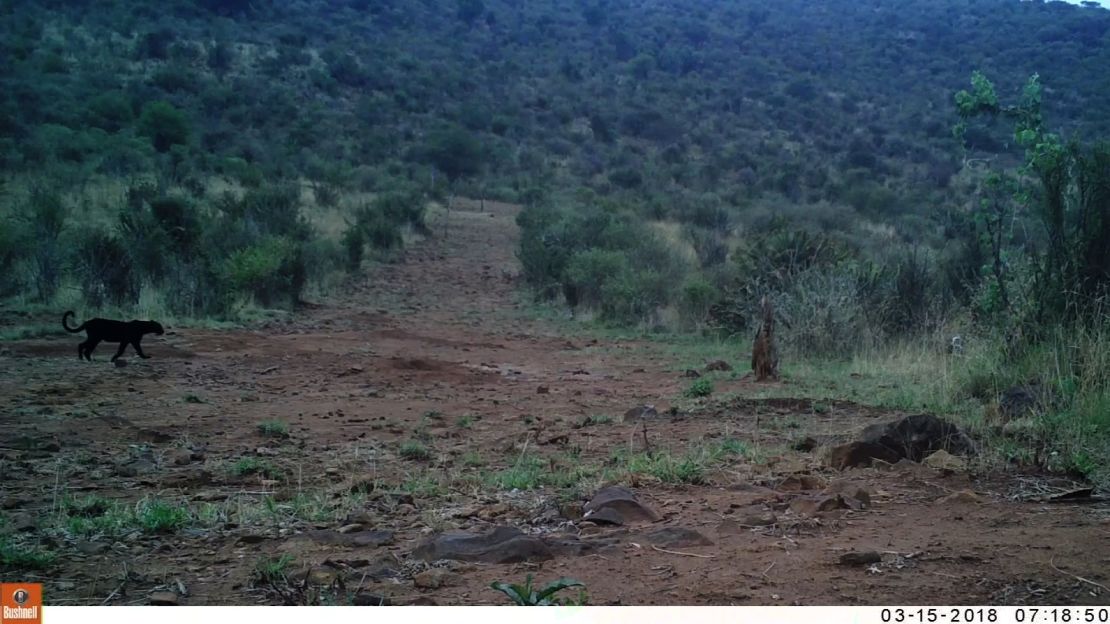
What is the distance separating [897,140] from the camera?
38844 mm

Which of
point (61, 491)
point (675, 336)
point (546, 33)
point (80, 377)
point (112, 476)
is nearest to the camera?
point (61, 491)

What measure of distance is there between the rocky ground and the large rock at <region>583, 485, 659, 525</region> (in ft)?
0.05

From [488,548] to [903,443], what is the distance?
9.46 ft

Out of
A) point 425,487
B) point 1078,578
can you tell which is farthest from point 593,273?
point 1078,578

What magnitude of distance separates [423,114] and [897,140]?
21.0 m

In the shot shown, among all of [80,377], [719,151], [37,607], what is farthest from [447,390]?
[719,151]

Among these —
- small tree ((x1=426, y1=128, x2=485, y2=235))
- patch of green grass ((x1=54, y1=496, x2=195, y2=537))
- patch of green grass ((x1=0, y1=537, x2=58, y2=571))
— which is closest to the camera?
patch of green grass ((x1=0, y1=537, x2=58, y2=571))

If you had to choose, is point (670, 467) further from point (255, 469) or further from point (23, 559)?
point (23, 559)

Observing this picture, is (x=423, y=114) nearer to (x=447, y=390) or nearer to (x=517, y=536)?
(x=447, y=390)

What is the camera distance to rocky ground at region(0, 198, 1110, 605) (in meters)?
3.25

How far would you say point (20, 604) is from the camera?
9.98 ft

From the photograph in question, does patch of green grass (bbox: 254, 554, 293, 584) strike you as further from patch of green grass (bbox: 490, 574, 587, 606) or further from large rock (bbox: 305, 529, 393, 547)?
patch of green grass (bbox: 490, 574, 587, 606)

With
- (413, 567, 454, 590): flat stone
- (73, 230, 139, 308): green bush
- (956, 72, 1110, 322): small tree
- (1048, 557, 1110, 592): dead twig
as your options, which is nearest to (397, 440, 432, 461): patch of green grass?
(413, 567, 454, 590): flat stone

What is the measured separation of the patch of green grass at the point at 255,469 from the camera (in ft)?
17.1
